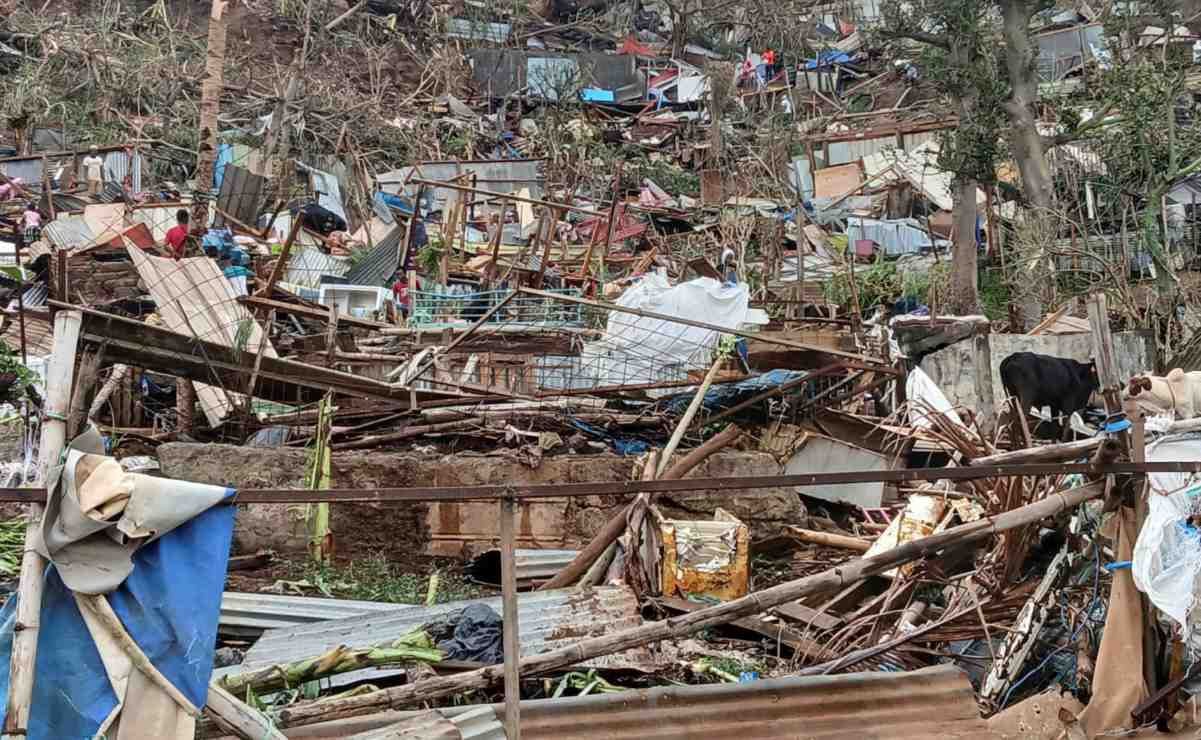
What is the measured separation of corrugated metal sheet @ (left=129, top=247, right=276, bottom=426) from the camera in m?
9.62

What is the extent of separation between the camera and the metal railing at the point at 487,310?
1025 cm

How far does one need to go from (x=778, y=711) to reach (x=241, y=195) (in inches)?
629

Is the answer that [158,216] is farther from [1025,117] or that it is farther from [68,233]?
[1025,117]

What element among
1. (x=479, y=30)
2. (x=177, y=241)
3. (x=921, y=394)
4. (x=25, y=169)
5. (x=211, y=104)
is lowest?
(x=921, y=394)

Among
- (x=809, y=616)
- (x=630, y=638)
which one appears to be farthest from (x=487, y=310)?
(x=630, y=638)

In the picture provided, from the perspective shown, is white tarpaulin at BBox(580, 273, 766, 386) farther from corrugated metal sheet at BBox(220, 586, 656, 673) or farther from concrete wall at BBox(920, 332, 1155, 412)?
corrugated metal sheet at BBox(220, 586, 656, 673)

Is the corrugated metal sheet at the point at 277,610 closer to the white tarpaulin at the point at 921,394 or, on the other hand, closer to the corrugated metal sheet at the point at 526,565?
the corrugated metal sheet at the point at 526,565

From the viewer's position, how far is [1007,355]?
10.4 meters

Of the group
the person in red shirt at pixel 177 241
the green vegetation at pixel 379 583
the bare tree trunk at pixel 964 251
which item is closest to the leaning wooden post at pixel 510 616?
the green vegetation at pixel 379 583

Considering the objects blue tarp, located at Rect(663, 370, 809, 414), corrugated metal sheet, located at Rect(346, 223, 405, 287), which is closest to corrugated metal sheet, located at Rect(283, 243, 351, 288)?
corrugated metal sheet, located at Rect(346, 223, 405, 287)

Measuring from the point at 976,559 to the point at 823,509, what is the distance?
3.55 m

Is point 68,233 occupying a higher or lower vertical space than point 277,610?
higher

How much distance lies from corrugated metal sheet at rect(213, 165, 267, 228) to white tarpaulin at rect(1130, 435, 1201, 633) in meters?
16.0

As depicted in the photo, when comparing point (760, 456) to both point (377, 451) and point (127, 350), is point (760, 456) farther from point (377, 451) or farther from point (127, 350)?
point (127, 350)
